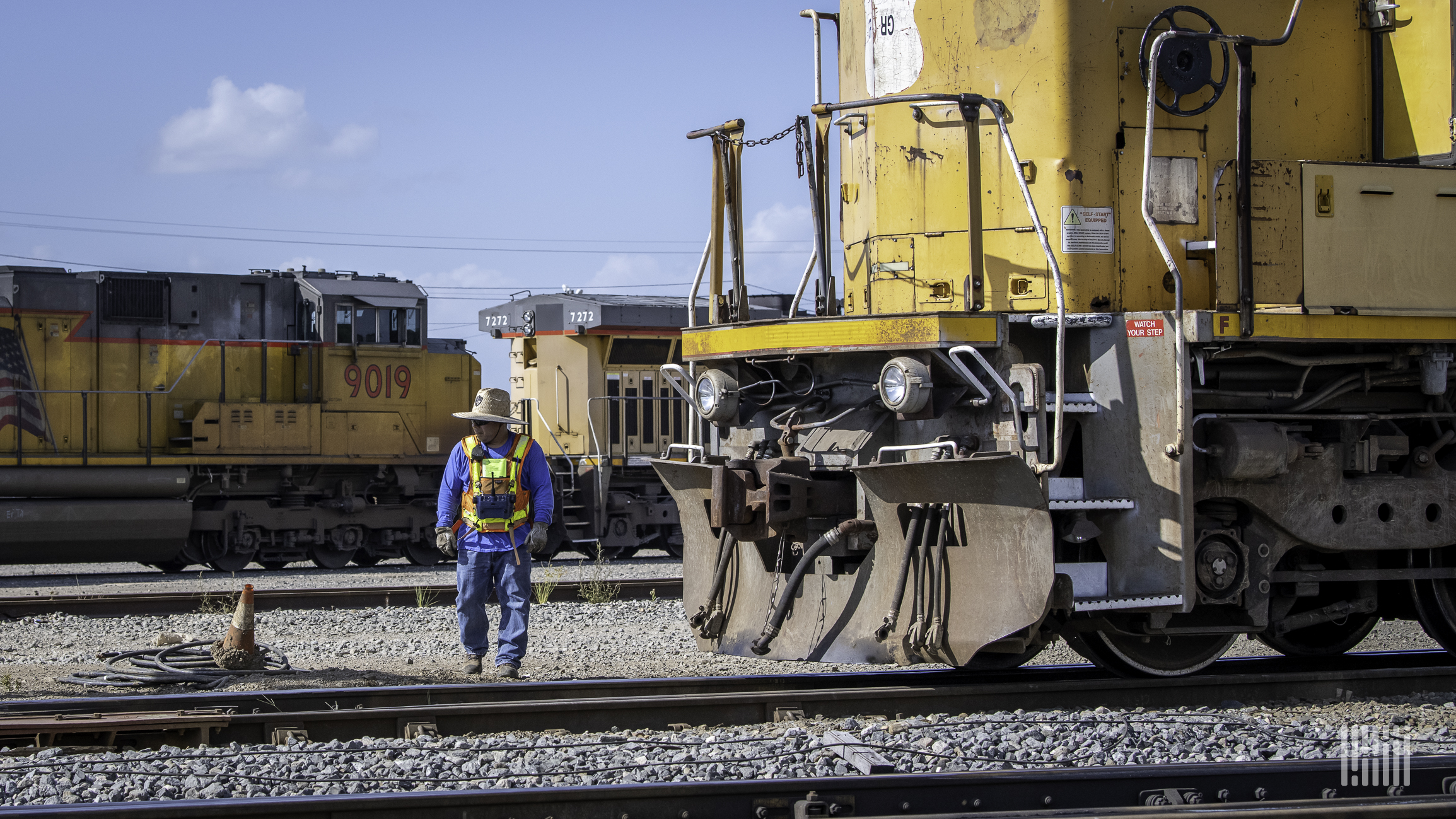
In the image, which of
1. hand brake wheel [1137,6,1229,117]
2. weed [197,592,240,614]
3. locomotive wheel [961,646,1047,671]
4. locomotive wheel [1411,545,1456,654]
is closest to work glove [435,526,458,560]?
locomotive wheel [961,646,1047,671]

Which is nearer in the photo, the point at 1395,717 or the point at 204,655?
the point at 1395,717

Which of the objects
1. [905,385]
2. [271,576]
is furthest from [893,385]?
[271,576]

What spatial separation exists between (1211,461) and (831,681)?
2016 millimetres

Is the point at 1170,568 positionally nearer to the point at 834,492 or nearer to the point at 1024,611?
the point at 1024,611

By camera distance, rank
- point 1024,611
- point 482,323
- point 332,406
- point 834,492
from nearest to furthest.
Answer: point 1024,611, point 834,492, point 332,406, point 482,323

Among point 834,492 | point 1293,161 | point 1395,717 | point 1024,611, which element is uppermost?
point 1293,161

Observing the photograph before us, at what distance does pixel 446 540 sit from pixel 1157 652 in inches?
140

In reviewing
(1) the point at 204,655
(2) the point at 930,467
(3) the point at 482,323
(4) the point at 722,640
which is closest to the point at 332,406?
(3) the point at 482,323

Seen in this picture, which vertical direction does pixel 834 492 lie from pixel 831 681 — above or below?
above

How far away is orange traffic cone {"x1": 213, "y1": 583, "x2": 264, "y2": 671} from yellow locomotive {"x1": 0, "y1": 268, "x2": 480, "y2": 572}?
24.3ft

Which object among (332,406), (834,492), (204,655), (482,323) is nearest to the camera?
(834,492)

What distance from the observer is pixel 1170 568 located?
530 cm

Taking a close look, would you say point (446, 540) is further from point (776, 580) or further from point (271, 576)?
point (271, 576)

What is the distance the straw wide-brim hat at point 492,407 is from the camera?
6.86m
